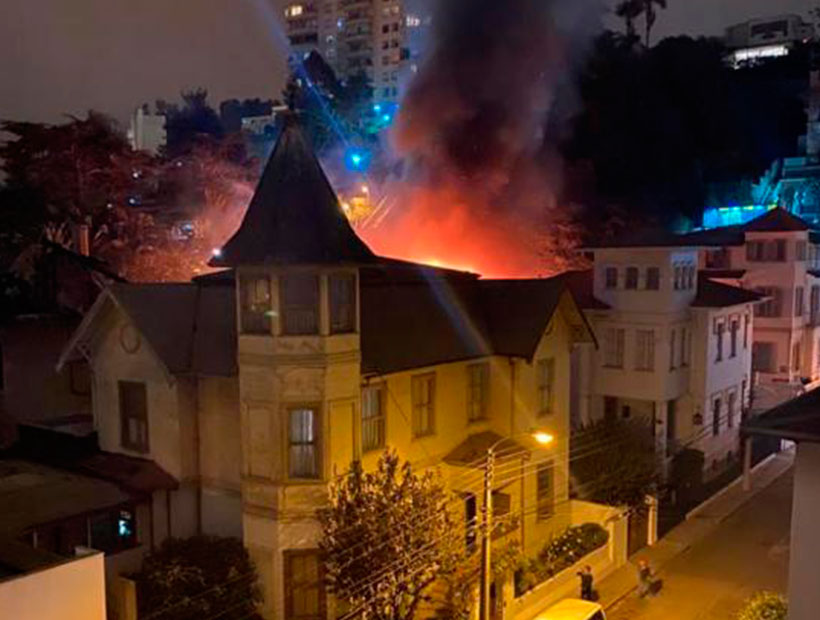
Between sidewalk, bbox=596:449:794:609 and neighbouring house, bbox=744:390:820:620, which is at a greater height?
neighbouring house, bbox=744:390:820:620

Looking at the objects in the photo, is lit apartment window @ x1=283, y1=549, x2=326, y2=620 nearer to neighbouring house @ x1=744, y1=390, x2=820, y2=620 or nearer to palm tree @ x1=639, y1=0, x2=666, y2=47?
neighbouring house @ x1=744, y1=390, x2=820, y2=620

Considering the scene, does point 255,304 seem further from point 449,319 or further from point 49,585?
point 49,585

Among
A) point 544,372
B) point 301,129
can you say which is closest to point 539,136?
point 544,372

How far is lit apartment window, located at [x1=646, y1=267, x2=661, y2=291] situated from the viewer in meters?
32.5

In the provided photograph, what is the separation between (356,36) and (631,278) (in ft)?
355

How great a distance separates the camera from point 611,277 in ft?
111

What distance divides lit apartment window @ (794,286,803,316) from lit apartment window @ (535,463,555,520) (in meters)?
24.0

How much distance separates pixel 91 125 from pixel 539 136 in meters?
30.6

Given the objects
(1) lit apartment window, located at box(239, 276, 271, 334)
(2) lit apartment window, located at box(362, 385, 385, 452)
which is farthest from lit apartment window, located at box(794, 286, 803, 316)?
(1) lit apartment window, located at box(239, 276, 271, 334)

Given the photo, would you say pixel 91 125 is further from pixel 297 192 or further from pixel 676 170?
pixel 676 170

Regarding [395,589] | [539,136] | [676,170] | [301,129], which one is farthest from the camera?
[676,170]

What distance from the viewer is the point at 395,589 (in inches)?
695

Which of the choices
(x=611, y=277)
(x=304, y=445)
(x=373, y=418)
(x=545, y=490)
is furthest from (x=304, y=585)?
(x=611, y=277)

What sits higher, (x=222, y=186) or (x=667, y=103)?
(x=667, y=103)
